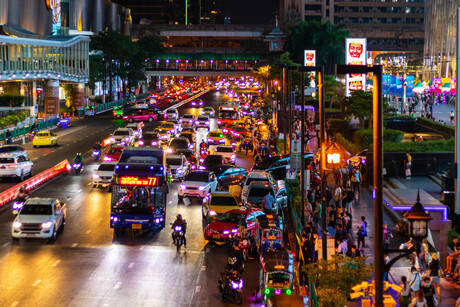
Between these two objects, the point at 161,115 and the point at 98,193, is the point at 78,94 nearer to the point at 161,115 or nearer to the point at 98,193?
the point at 161,115

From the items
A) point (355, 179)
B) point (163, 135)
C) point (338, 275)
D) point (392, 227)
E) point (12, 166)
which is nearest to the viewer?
point (338, 275)

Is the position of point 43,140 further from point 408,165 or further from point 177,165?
point 408,165

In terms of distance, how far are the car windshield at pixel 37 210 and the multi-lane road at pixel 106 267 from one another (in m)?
1.08

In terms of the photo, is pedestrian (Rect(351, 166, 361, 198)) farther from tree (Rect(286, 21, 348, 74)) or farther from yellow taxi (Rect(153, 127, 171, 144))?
tree (Rect(286, 21, 348, 74))

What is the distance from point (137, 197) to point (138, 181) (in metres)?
1.23

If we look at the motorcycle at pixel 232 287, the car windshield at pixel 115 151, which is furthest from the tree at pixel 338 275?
the car windshield at pixel 115 151

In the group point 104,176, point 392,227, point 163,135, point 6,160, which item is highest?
point 163,135

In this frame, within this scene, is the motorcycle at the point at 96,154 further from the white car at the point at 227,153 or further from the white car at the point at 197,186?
the white car at the point at 197,186

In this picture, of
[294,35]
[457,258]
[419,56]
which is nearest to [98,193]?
[457,258]

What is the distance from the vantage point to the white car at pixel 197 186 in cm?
3619

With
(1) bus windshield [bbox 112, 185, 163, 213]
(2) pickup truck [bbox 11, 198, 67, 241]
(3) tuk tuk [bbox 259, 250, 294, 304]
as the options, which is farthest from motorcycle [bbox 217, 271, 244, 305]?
(2) pickup truck [bbox 11, 198, 67, 241]

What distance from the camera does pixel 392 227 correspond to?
97.0ft

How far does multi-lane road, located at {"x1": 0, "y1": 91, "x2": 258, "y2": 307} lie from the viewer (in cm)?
2069

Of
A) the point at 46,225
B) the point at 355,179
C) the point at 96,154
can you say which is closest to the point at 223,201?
the point at 46,225
